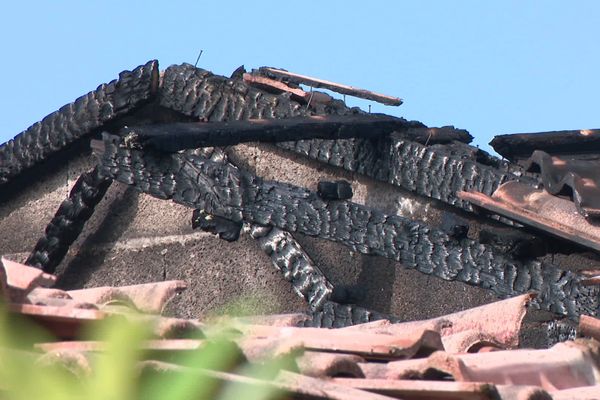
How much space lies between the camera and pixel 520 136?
270 inches

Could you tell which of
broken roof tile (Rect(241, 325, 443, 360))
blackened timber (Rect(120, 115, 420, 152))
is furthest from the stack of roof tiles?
blackened timber (Rect(120, 115, 420, 152))

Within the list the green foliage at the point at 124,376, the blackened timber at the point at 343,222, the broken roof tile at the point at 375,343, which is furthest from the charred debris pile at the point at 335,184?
the green foliage at the point at 124,376

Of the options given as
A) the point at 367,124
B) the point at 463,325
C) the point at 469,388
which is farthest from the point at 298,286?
the point at 469,388

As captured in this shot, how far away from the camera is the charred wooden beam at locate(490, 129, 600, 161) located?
680 centimetres

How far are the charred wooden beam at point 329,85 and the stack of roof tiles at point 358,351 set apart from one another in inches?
140

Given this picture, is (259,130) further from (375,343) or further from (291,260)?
(375,343)

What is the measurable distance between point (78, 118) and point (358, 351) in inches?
170

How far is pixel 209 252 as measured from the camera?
265 inches

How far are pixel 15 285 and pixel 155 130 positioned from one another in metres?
2.79

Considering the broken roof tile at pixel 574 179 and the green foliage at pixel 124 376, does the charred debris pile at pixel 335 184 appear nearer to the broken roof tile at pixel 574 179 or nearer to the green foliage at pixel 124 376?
the broken roof tile at pixel 574 179

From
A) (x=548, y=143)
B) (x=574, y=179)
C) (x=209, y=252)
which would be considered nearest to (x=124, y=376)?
(x=574, y=179)

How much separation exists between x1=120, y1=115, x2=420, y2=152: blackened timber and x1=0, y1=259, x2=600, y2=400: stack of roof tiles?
196 cm

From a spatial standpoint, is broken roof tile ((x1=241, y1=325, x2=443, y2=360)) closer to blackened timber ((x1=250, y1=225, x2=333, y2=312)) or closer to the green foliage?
the green foliage

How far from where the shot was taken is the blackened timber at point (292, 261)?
605 cm
